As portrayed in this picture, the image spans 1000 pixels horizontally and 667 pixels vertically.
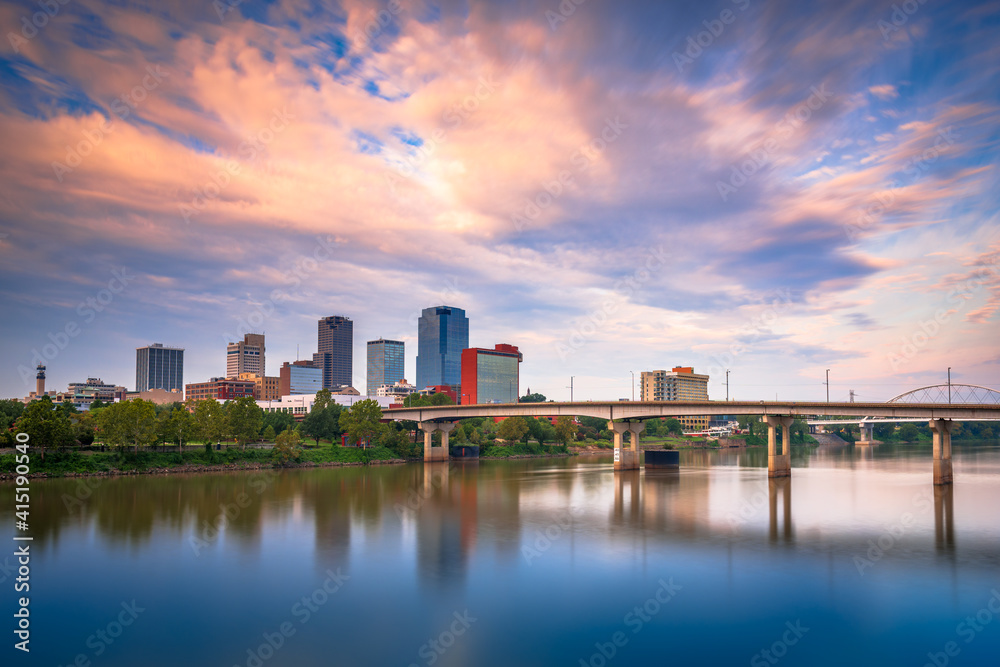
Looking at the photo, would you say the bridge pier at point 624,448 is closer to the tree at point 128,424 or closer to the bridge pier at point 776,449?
the bridge pier at point 776,449

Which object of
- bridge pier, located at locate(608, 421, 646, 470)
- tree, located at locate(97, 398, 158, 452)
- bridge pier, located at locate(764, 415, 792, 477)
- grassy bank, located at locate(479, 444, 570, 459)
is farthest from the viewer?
grassy bank, located at locate(479, 444, 570, 459)

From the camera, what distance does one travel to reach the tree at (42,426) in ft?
250

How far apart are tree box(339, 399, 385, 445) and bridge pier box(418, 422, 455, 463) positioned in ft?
28.5

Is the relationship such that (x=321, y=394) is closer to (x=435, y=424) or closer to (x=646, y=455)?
(x=435, y=424)

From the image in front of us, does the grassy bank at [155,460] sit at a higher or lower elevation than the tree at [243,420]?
lower

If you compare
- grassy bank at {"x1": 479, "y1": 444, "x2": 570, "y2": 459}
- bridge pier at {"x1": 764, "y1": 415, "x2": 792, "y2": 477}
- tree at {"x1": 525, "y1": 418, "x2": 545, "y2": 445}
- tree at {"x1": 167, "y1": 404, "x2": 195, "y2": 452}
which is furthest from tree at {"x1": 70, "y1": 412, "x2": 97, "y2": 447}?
bridge pier at {"x1": 764, "y1": 415, "x2": 792, "y2": 477}

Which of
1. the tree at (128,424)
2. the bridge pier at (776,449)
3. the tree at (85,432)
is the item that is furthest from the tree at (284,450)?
the bridge pier at (776,449)

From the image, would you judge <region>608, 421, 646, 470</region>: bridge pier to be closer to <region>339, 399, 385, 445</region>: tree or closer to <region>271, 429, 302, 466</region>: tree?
<region>339, 399, 385, 445</region>: tree

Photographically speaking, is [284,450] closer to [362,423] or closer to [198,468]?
[198,468]

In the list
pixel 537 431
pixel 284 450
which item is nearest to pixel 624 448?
pixel 537 431

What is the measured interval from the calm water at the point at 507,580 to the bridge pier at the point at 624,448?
39.9m

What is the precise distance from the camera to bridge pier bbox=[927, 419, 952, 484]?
78.2m

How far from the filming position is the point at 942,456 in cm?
7912

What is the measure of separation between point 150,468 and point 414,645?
75885 mm
